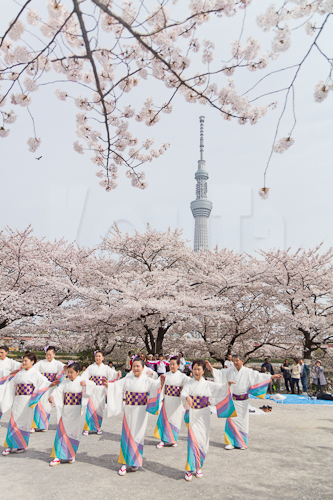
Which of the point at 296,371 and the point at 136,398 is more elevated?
Answer: the point at 296,371

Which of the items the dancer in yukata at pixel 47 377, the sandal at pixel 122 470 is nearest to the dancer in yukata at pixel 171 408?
the sandal at pixel 122 470

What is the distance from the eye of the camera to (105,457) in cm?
534

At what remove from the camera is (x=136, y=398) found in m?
5.12

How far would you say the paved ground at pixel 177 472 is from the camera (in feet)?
13.3

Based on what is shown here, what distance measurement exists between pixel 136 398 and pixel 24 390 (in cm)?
194

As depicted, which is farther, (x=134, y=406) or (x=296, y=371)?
(x=296, y=371)

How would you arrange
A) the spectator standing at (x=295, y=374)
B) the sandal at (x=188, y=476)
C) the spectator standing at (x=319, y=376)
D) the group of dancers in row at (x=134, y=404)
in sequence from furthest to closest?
1. the spectator standing at (x=295, y=374)
2. the spectator standing at (x=319, y=376)
3. the group of dancers in row at (x=134, y=404)
4. the sandal at (x=188, y=476)

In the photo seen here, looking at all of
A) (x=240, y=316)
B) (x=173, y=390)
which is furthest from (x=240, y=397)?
(x=240, y=316)

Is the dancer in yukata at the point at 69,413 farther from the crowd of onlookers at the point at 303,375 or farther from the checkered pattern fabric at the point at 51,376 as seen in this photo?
the crowd of onlookers at the point at 303,375

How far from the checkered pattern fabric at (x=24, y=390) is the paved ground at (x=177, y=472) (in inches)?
34.3

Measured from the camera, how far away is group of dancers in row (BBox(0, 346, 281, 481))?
4.90 metres

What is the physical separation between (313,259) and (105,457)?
14.3m

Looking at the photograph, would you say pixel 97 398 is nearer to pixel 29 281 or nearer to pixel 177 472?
pixel 177 472

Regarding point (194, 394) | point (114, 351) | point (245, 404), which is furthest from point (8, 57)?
point (114, 351)
